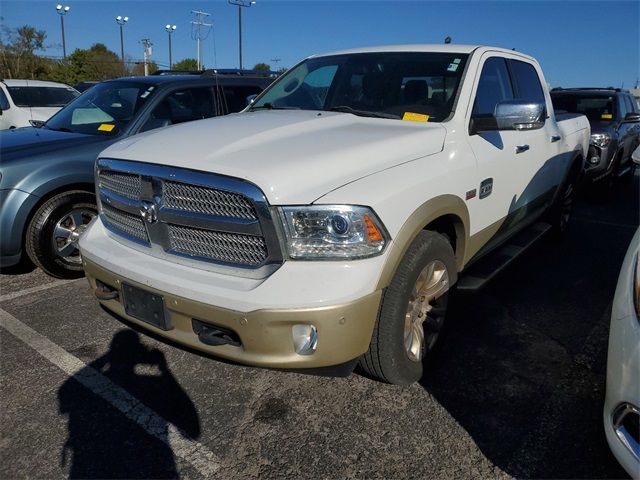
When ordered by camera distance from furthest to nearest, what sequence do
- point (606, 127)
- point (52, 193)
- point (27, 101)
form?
Answer: point (27, 101)
point (606, 127)
point (52, 193)

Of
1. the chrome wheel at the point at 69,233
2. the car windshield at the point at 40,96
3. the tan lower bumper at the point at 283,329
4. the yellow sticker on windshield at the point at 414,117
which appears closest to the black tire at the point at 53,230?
the chrome wheel at the point at 69,233

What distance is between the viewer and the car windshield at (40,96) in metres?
A: 11.6

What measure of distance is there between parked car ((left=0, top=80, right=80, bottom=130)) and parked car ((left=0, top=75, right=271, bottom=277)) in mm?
7089

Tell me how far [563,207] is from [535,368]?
2.95 m

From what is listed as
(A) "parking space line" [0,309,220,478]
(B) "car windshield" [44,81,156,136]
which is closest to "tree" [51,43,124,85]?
(B) "car windshield" [44,81,156,136]

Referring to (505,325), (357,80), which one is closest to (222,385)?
(505,325)

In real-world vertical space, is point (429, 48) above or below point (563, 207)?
above

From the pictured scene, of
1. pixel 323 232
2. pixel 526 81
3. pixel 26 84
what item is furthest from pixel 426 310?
pixel 26 84

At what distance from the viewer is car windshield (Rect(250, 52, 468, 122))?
338 cm

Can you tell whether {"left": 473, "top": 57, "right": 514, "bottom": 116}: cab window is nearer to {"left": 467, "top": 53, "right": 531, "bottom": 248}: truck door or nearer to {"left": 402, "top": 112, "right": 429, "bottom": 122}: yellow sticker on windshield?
{"left": 467, "top": 53, "right": 531, "bottom": 248}: truck door

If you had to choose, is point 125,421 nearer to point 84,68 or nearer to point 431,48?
point 431,48

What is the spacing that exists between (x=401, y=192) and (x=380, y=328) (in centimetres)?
67

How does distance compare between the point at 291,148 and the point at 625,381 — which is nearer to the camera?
the point at 625,381

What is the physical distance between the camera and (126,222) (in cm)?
291
